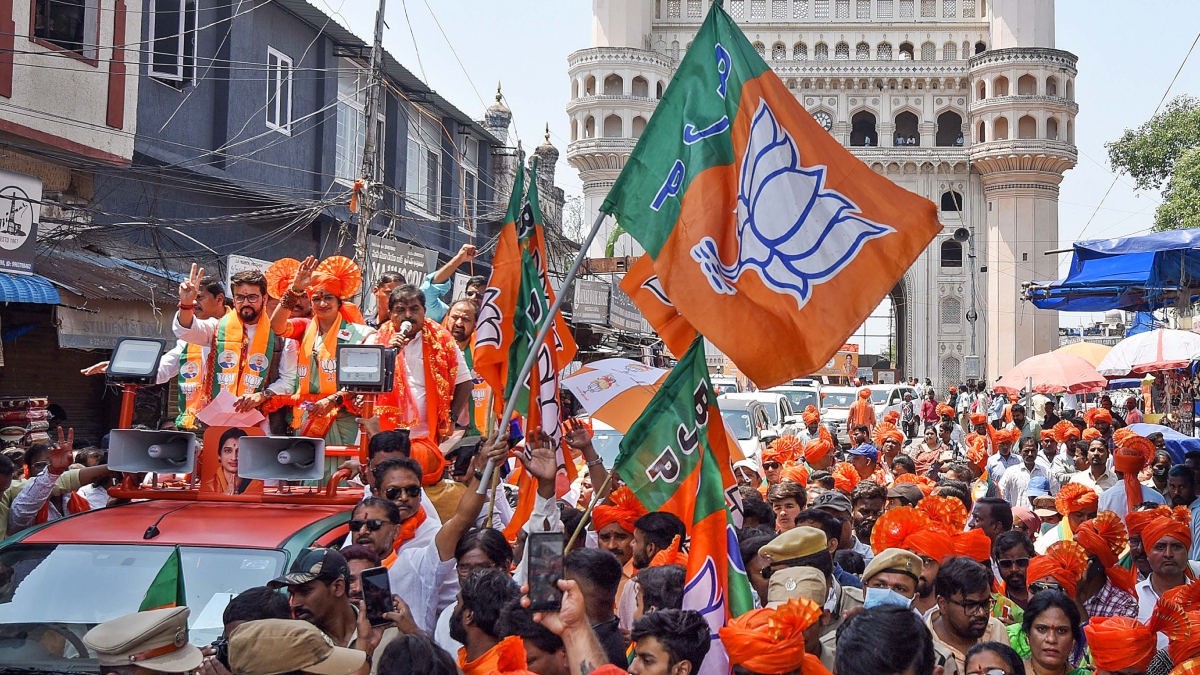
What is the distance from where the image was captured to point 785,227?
17.2 feet

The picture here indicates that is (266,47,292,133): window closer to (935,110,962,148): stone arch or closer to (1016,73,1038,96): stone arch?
(1016,73,1038,96): stone arch

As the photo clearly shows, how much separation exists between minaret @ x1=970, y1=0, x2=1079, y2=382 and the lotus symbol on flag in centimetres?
4839

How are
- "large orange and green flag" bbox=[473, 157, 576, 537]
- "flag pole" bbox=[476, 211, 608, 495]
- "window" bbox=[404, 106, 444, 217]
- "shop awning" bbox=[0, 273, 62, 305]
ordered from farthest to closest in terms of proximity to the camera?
"window" bbox=[404, 106, 444, 217], "shop awning" bbox=[0, 273, 62, 305], "large orange and green flag" bbox=[473, 157, 576, 537], "flag pole" bbox=[476, 211, 608, 495]

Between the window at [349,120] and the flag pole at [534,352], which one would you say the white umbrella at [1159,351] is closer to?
the flag pole at [534,352]

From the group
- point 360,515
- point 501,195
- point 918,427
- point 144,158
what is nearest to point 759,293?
point 360,515

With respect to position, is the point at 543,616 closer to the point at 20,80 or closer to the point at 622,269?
the point at 20,80

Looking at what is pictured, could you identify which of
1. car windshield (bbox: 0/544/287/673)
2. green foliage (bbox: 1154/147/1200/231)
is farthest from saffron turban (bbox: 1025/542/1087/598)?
green foliage (bbox: 1154/147/1200/231)

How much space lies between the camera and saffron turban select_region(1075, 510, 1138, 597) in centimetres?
605

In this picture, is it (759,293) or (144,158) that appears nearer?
(759,293)

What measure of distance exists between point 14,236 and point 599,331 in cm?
1939

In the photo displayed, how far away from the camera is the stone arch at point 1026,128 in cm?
5256

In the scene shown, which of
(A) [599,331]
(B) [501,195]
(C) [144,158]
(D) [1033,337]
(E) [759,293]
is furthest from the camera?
(D) [1033,337]

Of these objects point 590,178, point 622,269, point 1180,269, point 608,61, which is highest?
point 608,61

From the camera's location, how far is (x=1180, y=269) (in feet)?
30.7
